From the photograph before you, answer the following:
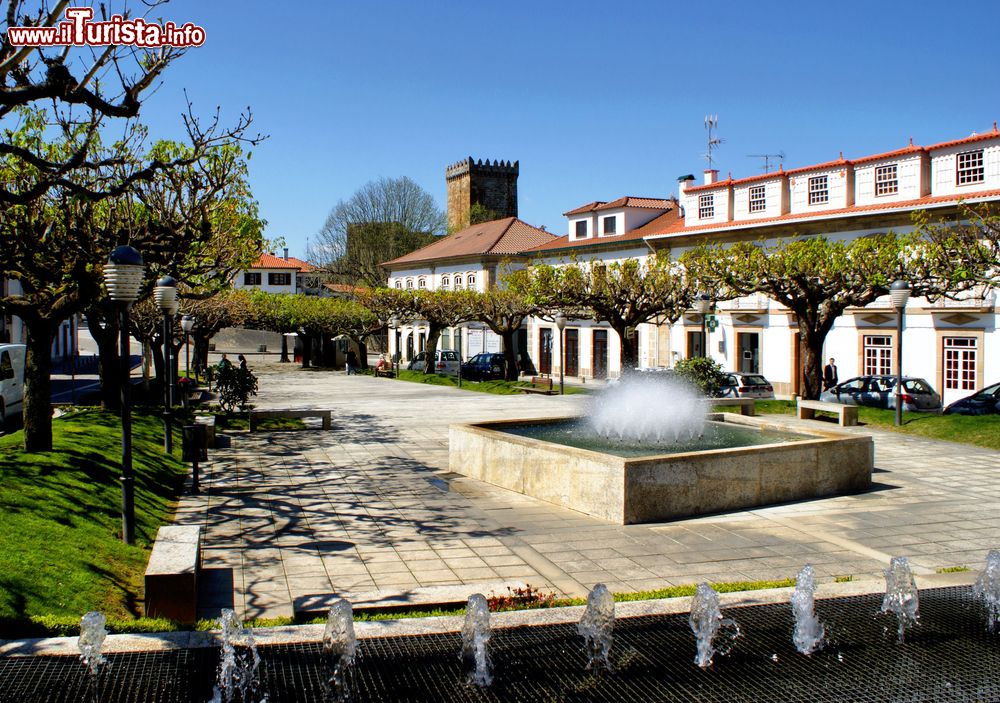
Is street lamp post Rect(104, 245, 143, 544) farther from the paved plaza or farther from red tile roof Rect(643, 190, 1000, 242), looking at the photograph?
red tile roof Rect(643, 190, 1000, 242)

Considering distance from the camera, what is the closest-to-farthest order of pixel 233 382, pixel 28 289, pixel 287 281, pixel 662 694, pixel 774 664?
pixel 662 694, pixel 774 664, pixel 28 289, pixel 233 382, pixel 287 281

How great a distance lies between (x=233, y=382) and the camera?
856 inches

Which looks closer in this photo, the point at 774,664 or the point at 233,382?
the point at 774,664

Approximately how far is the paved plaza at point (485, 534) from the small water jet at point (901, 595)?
1.62 m

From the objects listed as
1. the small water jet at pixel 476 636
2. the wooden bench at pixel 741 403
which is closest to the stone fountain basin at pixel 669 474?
the small water jet at pixel 476 636

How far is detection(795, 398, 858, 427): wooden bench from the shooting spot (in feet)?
67.1

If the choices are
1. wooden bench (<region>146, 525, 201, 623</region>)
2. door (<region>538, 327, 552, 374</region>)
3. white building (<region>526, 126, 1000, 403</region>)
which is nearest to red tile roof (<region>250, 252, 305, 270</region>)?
door (<region>538, 327, 552, 374</region>)

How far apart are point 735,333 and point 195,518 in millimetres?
31184

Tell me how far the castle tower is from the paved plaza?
76.9 metres

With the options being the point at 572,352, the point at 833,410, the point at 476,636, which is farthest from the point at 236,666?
the point at 572,352

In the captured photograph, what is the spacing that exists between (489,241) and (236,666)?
54000 millimetres

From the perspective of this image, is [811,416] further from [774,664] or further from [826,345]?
[774,664]

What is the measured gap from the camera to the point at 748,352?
125 ft

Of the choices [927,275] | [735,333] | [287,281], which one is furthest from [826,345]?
[287,281]
